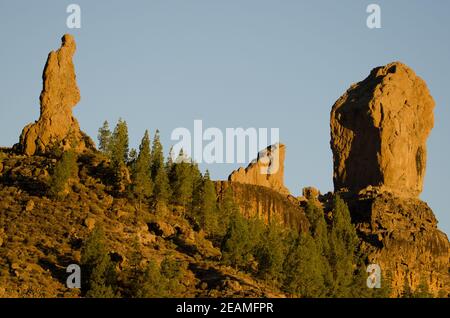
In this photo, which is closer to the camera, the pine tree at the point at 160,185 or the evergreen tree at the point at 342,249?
the evergreen tree at the point at 342,249

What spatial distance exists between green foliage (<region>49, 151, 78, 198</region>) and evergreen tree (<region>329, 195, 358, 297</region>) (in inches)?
1279

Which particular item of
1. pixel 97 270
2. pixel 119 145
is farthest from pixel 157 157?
pixel 97 270

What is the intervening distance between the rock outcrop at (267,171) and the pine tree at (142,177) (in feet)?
119

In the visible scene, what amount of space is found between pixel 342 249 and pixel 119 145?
101 ft

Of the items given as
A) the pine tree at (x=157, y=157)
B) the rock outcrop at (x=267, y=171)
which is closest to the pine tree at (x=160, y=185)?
the pine tree at (x=157, y=157)

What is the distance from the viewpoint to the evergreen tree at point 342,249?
134 meters

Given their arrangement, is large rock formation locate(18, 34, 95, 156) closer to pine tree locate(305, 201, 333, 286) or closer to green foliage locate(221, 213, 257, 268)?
green foliage locate(221, 213, 257, 268)

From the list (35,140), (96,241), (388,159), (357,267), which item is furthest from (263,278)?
(388,159)

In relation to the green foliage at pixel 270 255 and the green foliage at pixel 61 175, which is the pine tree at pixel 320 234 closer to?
the green foliage at pixel 270 255

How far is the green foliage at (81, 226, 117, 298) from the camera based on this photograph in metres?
113

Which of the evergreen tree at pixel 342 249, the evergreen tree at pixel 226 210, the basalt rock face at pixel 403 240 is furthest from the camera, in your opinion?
the basalt rock face at pixel 403 240

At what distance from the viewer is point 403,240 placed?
17700 centimetres

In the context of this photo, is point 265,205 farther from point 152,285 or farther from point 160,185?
point 152,285
